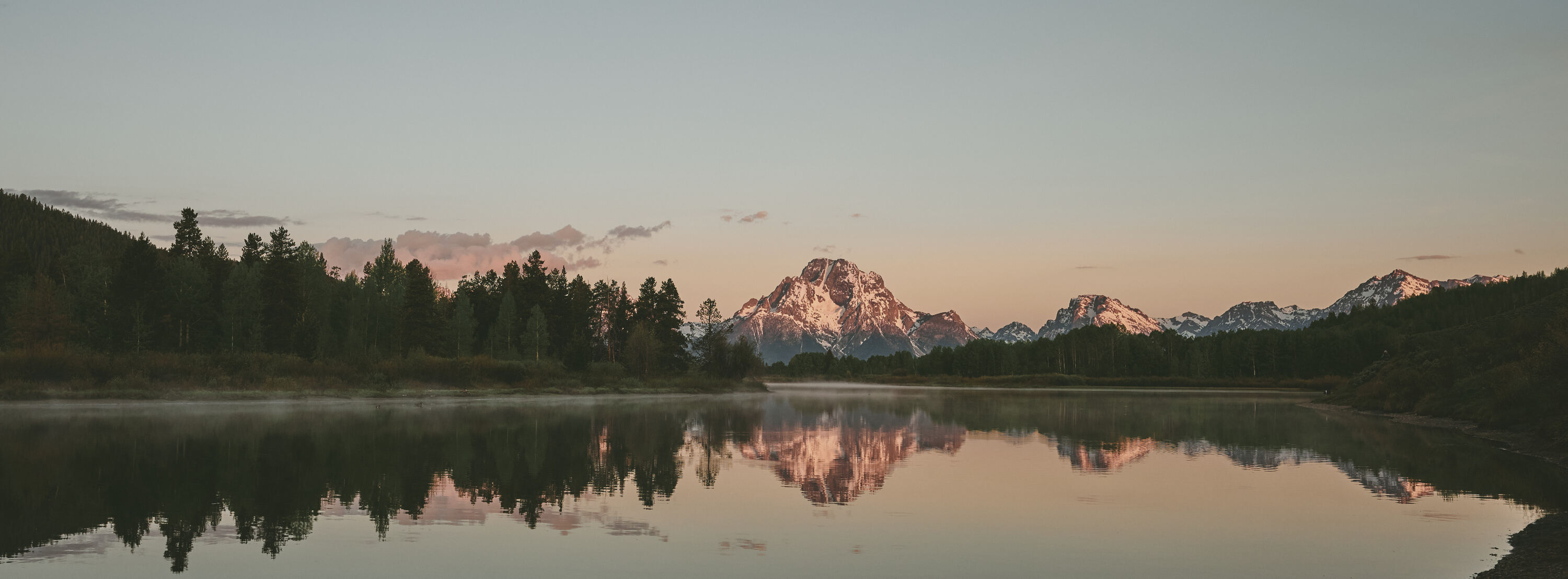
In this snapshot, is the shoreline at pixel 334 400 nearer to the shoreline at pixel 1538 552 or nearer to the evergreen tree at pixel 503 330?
the evergreen tree at pixel 503 330

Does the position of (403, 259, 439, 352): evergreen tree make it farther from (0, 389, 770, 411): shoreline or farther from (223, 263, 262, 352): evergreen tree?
(0, 389, 770, 411): shoreline

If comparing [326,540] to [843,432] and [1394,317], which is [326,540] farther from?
[1394,317]

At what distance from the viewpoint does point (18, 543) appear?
50.5 feet

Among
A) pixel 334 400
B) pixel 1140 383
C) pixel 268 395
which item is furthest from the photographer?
pixel 1140 383

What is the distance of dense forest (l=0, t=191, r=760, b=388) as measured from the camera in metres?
65.6

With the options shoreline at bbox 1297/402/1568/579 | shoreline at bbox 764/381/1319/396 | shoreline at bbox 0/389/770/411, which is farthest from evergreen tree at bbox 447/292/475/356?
shoreline at bbox 1297/402/1568/579

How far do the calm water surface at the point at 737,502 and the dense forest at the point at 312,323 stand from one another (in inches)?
808

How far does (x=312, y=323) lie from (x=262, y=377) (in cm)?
2436

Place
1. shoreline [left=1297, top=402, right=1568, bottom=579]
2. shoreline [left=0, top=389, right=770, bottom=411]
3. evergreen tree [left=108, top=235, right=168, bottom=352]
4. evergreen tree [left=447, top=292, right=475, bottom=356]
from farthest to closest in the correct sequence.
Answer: evergreen tree [left=447, top=292, right=475, bottom=356] < evergreen tree [left=108, top=235, right=168, bottom=352] < shoreline [left=0, top=389, right=770, bottom=411] < shoreline [left=1297, top=402, right=1568, bottom=579]

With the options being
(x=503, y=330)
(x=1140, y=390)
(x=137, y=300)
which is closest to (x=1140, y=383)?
(x=1140, y=390)

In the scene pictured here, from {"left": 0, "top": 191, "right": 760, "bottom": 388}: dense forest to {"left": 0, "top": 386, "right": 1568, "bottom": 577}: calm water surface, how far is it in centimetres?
2053

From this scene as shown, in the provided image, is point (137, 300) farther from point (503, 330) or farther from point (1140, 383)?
point (1140, 383)

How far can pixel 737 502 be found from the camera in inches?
867

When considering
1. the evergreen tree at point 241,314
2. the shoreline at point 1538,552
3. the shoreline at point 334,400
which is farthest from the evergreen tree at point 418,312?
the shoreline at point 1538,552
